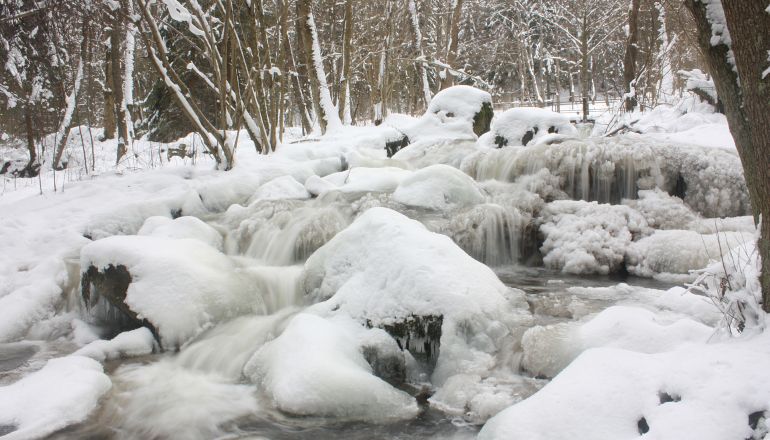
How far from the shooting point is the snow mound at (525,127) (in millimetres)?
10602

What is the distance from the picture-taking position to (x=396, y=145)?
36.3 ft

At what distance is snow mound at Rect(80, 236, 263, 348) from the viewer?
439 cm

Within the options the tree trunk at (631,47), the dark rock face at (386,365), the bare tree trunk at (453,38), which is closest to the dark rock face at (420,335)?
the dark rock face at (386,365)

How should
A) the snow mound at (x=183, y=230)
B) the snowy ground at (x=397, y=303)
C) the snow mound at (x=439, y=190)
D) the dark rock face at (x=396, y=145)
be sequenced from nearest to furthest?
the snowy ground at (x=397, y=303) → the snow mound at (x=183, y=230) → the snow mound at (x=439, y=190) → the dark rock face at (x=396, y=145)

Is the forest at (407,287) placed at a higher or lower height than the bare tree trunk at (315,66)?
lower

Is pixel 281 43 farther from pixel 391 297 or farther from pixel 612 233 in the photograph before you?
pixel 391 297

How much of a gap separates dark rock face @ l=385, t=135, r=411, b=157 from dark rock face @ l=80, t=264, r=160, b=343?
22.6 feet

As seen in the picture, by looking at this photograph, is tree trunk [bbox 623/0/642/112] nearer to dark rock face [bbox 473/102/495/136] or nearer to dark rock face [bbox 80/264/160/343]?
dark rock face [bbox 473/102/495/136]

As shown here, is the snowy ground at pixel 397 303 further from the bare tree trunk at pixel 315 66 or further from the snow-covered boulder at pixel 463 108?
the bare tree trunk at pixel 315 66

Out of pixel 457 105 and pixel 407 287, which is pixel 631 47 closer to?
pixel 457 105

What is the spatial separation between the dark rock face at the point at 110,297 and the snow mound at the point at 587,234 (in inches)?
178

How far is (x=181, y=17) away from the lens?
298 inches

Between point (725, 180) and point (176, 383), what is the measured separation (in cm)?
689

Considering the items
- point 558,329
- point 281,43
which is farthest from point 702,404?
point 281,43
